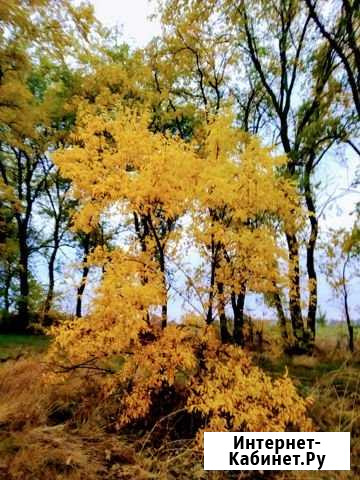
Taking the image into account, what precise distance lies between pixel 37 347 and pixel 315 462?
10.0 m

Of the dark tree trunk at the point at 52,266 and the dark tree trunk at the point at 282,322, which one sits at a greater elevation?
the dark tree trunk at the point at 52,266

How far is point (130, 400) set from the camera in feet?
18.7

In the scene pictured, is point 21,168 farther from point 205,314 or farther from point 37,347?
point 205,314

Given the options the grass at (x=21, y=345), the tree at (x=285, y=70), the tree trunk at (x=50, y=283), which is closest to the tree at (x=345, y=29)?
the tree at (x=285, y=70)

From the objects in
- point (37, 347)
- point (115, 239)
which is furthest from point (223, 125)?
point (115, 239)

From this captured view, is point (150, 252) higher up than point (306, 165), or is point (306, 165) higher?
point (306, 165)

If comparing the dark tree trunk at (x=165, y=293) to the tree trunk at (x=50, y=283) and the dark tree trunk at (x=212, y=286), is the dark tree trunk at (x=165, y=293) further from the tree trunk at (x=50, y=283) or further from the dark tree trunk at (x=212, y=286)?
the tree trunk at (x=50, y=283)

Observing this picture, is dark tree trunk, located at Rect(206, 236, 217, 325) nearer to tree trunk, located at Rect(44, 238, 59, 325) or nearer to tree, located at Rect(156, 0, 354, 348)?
tree, located at Rect(156, 0, 354, 348)

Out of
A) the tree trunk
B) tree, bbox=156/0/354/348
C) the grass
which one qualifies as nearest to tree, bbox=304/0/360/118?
tree, bbox=156/0/354/348

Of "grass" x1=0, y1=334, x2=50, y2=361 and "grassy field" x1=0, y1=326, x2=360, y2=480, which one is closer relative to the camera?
"grassy field" x1=0, y1=326, x2=360, y2=480

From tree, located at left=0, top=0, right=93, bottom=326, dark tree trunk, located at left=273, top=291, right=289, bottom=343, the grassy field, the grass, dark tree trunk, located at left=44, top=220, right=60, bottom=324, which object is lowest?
the grassy field

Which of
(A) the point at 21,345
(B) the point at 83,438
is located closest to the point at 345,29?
(B) the point at 83,438

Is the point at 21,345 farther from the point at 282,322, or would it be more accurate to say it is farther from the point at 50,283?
the point at 282,322

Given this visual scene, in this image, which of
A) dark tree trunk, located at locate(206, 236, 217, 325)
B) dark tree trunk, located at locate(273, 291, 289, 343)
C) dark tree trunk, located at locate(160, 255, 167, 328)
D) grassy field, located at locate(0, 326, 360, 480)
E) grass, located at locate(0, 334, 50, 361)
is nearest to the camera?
grassy field, located at locate(0, 326, 360, 480)
